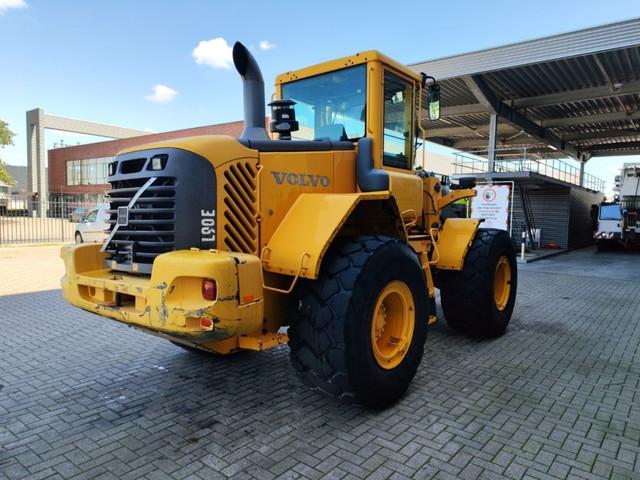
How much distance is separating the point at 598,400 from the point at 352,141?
3.09 metres

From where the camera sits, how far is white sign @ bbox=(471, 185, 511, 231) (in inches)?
537

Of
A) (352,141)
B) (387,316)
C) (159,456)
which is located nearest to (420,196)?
(352,141)

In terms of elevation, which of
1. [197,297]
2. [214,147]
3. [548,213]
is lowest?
[197,297]

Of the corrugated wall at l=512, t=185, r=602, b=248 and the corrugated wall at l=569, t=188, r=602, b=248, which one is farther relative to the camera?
the corrugated wall at l=569, t=188, r=602, b=248

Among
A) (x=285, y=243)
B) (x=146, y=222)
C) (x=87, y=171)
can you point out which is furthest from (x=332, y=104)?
(x=87, y=171)

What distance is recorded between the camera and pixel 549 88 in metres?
15.2

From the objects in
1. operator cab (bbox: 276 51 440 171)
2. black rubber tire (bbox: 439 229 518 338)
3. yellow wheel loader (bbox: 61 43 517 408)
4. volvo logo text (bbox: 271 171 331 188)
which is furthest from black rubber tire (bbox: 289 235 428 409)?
black rubber tire (bbox: 439 229 518 338)

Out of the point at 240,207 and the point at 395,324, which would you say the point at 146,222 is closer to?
the point at 240,207

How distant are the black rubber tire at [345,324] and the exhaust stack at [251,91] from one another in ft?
3.92

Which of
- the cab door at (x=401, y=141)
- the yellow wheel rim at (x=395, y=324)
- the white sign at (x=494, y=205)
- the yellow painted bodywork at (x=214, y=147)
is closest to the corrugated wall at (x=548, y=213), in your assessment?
the white sign at (x=494, y=205)

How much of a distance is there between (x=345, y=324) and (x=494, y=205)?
12.1 meters

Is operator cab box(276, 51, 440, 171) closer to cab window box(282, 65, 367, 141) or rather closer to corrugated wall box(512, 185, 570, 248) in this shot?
cab window box(282, 65, 367, 141)

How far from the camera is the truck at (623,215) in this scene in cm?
1812

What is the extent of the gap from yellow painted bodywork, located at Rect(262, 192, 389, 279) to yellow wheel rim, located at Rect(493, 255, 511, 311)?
3193 millimetres
